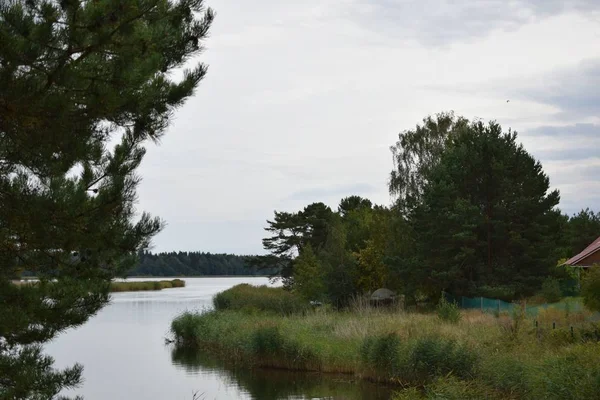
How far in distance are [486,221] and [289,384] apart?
57.7 feet

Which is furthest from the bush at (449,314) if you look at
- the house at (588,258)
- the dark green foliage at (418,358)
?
the house at (588,258)

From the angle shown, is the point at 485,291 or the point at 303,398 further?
the point at 485,291

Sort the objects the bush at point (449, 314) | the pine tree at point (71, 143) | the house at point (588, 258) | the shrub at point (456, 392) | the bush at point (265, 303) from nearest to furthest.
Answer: the pine tree at point (71, 143) < the shrub at point (456, 392) < the bush at point (449, 314) < the house at point (588, 258) < the bush at point (265, 303)

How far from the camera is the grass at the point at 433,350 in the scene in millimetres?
14758

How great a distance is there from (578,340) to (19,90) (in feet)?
52.5

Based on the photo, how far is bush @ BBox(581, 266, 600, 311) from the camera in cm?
2412

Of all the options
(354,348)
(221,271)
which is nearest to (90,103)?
(354,348)

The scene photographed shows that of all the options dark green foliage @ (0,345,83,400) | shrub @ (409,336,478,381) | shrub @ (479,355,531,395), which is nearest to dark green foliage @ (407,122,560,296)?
shrub @ (409,336,478,381)

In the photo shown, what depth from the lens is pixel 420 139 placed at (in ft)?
160

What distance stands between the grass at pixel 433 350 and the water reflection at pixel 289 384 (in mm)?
489

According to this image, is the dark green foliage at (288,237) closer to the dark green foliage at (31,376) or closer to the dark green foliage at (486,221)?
the dark green foliage at (486,221)

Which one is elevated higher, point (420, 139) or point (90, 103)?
point (420, 139)

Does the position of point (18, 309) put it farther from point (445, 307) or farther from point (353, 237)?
point (353, 237)

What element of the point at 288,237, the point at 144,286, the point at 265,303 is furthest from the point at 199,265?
the point at 265,303
